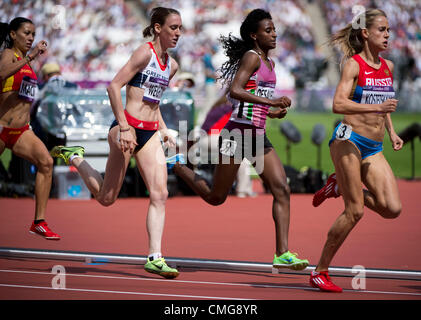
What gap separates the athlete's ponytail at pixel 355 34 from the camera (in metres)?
6.80

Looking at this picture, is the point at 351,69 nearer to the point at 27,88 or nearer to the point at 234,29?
the point at 27,88

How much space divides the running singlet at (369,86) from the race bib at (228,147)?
1305mm

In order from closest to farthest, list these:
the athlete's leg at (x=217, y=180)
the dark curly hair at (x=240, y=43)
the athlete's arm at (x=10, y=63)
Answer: the dark curly hair at (x=240, y=43), the athlete's leg at (x=217, y=180), the athlete's arm at (x=10, y=63)

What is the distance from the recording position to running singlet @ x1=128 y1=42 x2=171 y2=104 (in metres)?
7.34

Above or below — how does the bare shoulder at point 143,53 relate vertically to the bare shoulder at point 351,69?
above

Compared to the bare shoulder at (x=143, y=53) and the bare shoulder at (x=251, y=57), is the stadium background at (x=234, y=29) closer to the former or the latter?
the bare shoulder at (x=251, y=57)

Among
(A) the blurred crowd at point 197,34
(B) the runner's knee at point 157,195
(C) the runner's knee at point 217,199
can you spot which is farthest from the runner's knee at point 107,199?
(A) the blurred crowd at point 197,34

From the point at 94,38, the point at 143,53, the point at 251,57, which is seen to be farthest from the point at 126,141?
the point at 94,38

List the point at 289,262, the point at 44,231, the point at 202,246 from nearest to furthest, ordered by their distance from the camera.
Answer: the point at 289,262
the point at 44,231
the point at 202,246

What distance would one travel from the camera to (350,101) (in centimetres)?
652

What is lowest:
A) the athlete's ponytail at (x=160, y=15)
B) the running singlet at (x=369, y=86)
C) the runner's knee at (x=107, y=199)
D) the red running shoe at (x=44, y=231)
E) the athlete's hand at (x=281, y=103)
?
the red running shoe at (x=44, y=231)

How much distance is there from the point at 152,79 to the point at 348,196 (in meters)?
2.09

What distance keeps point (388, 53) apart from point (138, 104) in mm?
36194

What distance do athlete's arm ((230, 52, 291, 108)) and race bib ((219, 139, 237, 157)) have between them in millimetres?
486
